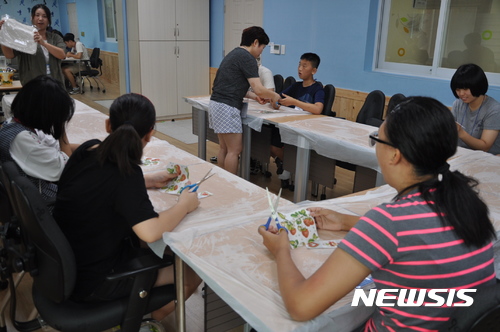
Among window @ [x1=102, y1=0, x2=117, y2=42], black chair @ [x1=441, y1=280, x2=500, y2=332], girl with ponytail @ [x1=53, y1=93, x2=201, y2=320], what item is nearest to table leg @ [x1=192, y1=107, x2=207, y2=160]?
girl with ponytail @ [x1=53, y1=93, x2=201, y2=320]

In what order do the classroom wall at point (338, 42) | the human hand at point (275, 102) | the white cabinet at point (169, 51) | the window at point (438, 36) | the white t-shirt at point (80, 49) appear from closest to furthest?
1. the human hand at point (275, 102)
2. the window at point (438, 36)
3. the classroom wall at point (338, 42)
4. the white cabinet at point (169, 51)
5. the white t-shirt at point (80, 49)

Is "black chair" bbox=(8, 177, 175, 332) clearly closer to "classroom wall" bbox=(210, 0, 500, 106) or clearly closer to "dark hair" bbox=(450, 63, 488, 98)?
"dark hair" bbox=(450, 63, 488, 98)

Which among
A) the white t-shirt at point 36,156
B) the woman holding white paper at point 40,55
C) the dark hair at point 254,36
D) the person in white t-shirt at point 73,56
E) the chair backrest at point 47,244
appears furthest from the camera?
the person in white t-shirt at point 73,56

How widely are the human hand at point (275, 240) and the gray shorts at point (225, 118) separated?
2.10 meters

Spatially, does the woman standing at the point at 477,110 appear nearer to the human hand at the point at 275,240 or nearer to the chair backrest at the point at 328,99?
the chair backrest at the point at 328,99

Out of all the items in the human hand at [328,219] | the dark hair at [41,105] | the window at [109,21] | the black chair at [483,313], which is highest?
the window at [109,21]

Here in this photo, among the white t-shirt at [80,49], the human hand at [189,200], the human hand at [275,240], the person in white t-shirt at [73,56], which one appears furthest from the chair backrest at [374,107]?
the white t-shirt at [80,49]

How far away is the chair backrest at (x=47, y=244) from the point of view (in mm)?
1190

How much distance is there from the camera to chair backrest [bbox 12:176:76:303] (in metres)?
1.19

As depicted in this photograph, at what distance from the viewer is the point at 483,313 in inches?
32.1

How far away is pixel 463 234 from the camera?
893 mm

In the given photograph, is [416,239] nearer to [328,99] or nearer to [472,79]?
[472,79]

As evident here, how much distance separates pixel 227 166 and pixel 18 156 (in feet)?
6.55

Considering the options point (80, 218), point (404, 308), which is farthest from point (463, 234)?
point (80, 218)
